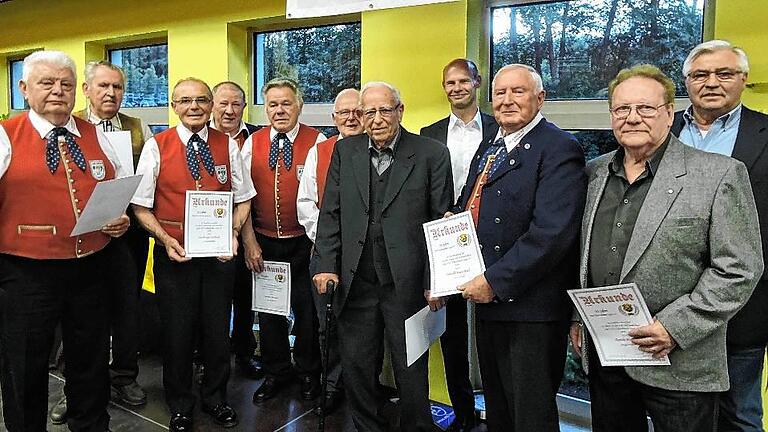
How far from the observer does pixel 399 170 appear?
2285mm

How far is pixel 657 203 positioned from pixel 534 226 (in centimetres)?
38

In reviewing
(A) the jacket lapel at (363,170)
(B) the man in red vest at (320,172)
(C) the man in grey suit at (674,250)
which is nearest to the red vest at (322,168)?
(B) the man in red vest at (320,172)

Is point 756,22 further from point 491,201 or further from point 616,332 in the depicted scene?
point 616,332

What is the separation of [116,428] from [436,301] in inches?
69.1

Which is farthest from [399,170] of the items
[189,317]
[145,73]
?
[145,73]

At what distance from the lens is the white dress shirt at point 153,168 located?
8.39 ft

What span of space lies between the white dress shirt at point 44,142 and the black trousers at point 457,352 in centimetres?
158

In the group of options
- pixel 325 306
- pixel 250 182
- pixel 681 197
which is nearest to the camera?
pixel 681 197

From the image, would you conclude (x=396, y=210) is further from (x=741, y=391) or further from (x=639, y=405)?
(x=741, y=391)

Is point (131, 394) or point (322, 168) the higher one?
point (322, 168)

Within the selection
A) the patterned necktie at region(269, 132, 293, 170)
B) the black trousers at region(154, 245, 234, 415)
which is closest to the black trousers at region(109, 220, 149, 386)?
the black trousers at region(154, 245, 234, 415)

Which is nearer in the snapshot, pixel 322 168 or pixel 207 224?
pixel 207 224

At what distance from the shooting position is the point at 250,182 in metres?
2.86

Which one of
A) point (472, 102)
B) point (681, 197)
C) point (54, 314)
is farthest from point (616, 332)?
point (54, 314)
